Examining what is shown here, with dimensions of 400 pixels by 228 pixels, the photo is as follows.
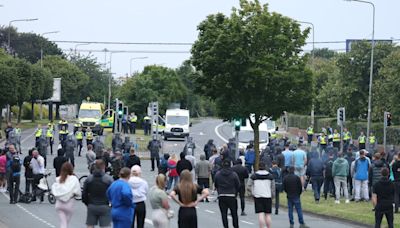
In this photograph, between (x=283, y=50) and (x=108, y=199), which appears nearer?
(x=108, y=199)

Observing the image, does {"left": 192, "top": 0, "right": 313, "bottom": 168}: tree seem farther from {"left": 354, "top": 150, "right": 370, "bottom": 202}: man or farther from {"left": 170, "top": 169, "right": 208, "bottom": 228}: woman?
{"left": 170, "top": 169, "right": 208, "bottom": 228}: woman

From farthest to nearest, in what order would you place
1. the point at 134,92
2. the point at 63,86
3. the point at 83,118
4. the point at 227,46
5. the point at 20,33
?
1. the point at 20,33
2. the point at 63,86
3. the point at 134,92
4. the point at 83,118
5. the point at 227,46

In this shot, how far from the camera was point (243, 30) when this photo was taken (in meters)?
34.4

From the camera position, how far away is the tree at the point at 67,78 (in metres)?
114

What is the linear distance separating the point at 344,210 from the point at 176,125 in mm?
44108

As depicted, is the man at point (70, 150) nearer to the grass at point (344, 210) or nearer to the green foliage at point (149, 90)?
the grass at point (344, 210)

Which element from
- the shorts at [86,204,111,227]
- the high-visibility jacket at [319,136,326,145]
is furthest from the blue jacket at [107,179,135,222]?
the high-visibility jacket at [319,136,326,145]

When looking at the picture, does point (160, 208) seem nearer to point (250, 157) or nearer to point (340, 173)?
point (340, 173)

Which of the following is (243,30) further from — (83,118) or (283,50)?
(83,118)

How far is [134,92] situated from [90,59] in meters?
41.0

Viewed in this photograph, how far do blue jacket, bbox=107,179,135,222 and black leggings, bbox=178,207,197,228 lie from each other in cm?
100

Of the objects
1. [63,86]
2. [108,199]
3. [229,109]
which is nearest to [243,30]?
[229,109]

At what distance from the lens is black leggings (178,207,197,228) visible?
16125 millimetres

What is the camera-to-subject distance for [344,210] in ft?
92.1
